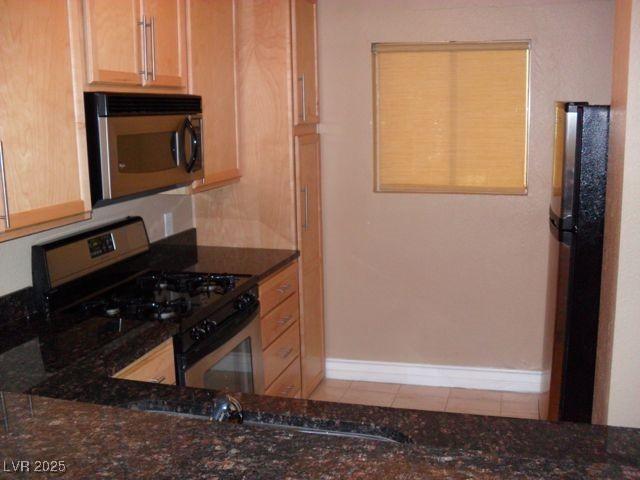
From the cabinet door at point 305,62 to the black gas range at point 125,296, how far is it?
44.7 inches

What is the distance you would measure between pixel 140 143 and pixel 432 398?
7.94 feet

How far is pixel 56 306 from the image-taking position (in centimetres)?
288

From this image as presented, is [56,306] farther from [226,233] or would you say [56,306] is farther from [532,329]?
[532,329]

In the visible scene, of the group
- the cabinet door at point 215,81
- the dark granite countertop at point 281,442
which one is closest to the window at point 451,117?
the cabinet door at point 215,81

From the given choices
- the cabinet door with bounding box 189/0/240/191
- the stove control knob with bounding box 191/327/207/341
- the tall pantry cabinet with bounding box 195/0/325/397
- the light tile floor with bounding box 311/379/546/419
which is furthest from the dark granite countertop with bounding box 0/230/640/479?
the light tile floor with bounding box 311/379/546/419

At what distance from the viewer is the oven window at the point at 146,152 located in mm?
2787

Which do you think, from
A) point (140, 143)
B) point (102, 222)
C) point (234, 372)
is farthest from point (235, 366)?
point (140, 143)

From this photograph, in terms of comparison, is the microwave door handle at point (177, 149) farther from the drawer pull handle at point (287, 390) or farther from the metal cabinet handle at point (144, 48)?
the drawer pull handle at point (287, 390)

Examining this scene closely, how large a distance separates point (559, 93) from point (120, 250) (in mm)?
2487

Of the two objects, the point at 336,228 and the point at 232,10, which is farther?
the point at 336,228

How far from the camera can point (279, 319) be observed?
150 inches

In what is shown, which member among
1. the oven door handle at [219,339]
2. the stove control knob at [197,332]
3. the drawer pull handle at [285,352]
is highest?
the stove control knob at [197,332]

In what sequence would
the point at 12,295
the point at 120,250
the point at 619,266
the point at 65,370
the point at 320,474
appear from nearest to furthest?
the point at 320,474
the point at 65,370
the point at 619,266
the point at 12,295
the point at 120,250

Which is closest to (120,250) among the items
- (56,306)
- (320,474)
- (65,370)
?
(56,306)
